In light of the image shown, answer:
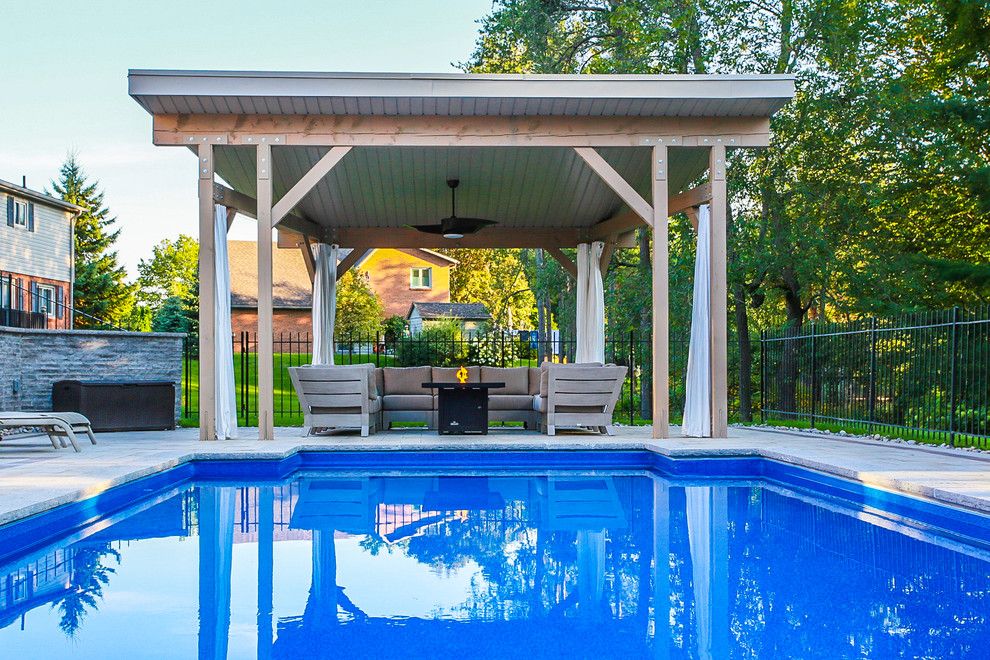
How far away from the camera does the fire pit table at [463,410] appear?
33.0 ft

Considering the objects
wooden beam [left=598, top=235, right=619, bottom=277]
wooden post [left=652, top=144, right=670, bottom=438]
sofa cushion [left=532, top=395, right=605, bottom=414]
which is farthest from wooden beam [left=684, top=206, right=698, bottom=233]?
wooden beam [left=598, top=235, right=619, bottom=277]

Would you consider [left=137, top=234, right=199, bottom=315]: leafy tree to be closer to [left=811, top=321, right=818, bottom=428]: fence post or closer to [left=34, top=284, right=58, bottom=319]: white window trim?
[left=34, top=284, right=58, bottom=319]: white window trim

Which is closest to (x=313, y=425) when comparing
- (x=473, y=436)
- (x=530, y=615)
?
(x=473, y=436)

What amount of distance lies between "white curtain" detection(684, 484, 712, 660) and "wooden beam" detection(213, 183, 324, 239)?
5.68 m

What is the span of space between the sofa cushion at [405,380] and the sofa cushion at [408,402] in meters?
0.28

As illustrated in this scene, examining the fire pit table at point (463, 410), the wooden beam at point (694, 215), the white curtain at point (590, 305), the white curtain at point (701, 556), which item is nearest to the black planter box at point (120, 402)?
the fire pit table at point (463, 410)

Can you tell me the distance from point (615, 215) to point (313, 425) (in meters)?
5.47

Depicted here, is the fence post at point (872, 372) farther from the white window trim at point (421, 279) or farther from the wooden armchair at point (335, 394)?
the white window trim at point (421, 279)

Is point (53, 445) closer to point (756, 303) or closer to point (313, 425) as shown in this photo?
point (313, 425)

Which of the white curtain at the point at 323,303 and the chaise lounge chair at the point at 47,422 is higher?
the white curtain at the point at 323,303

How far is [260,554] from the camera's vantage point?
16.8ft

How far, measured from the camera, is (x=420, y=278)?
3888cm

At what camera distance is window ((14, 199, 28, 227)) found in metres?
26.4

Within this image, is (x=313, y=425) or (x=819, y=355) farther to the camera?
(x=819, y=355)
